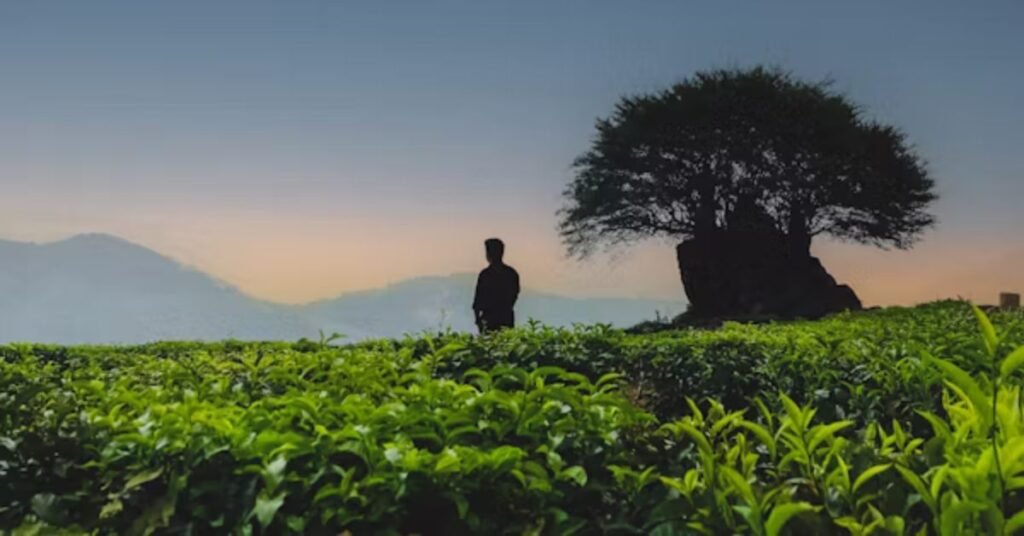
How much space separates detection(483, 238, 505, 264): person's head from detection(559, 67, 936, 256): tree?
16631 mm

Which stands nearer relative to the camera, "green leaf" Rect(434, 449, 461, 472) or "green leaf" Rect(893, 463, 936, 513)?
"green leaf" Rect(893, 463, 936, 513)

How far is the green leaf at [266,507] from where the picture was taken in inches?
112

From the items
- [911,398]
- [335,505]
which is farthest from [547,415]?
[911,398]

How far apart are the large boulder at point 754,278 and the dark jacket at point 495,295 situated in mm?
15228

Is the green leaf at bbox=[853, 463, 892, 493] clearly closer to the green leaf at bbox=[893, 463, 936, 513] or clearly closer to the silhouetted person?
the green leaf at bbox=[893, 463, 936, 513]

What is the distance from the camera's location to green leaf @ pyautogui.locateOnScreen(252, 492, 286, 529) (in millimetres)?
2855

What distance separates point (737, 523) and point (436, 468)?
0.82m

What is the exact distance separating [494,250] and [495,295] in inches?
26.2

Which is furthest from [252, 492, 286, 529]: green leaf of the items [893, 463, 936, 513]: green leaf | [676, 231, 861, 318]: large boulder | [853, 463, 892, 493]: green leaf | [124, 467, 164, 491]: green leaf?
[676, 231, 861, 318]: large boulder

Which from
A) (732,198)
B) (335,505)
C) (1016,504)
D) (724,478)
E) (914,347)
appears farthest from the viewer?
(732,198)

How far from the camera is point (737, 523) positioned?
8.51 ft

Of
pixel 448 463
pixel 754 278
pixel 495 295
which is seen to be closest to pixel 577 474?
pixel 448 463

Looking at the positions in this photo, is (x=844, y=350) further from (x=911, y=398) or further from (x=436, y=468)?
(x=436, y=468)

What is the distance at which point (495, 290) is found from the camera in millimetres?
15305
